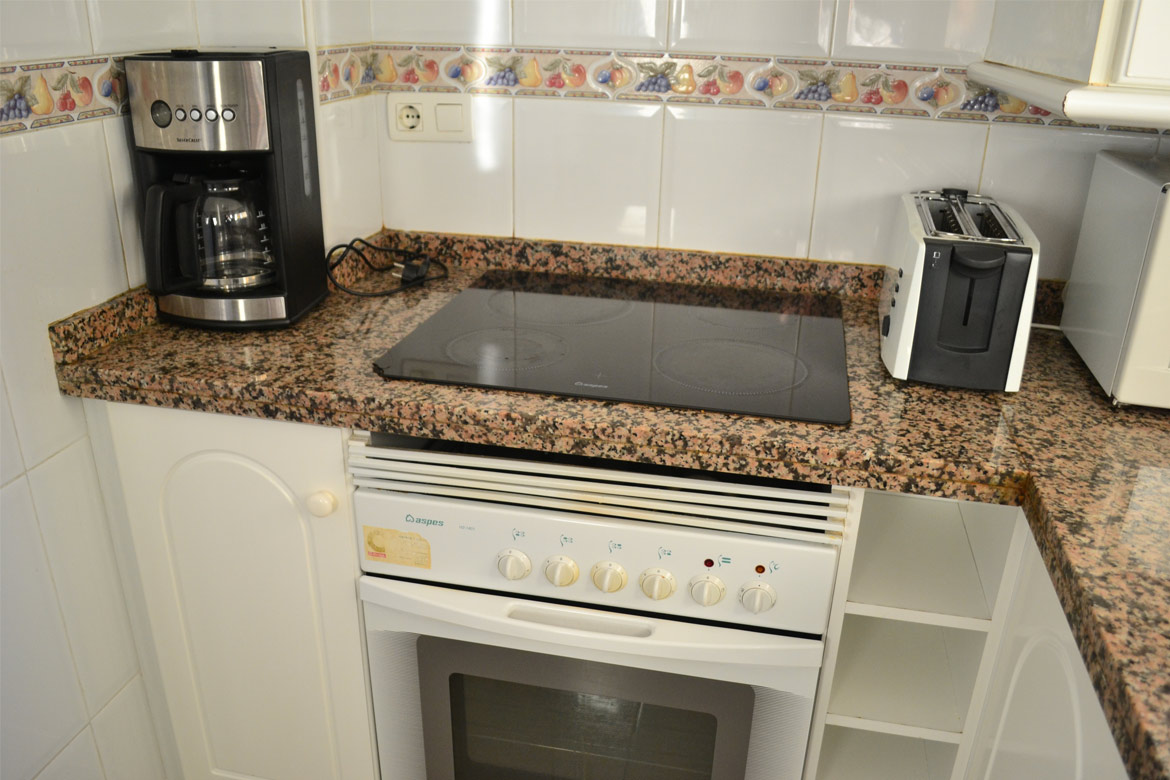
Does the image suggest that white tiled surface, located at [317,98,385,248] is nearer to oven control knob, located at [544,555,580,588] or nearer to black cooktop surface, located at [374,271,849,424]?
black cooktop surface, located at [374,271,849,424]

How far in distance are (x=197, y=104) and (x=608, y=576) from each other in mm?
870

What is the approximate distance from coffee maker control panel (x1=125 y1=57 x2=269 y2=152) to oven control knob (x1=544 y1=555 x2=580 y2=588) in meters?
0.74

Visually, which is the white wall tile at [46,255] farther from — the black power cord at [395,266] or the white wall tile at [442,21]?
the white wall tile at [442,21]

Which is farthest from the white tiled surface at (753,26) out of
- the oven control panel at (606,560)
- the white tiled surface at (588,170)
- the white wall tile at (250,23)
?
the oven control panel at (606,560)

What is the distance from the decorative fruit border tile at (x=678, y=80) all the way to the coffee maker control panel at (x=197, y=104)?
9.1 inches

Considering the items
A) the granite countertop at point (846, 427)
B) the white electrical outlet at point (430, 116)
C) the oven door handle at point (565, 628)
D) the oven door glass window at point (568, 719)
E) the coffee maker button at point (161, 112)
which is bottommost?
the oven door glass window at point (568, 719)

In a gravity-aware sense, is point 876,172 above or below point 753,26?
below

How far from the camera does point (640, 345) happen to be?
135 centimetres

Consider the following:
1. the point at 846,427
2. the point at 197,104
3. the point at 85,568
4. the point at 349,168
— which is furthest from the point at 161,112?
the point at 846,427

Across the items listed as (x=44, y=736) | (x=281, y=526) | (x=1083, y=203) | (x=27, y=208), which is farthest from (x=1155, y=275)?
(x=44, y=736)

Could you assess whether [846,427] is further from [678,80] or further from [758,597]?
[678,80]

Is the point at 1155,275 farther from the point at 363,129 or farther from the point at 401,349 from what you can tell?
the point at 363,129

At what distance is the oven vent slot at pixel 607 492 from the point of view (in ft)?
3.62

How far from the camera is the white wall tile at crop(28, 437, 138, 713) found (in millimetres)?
1225
